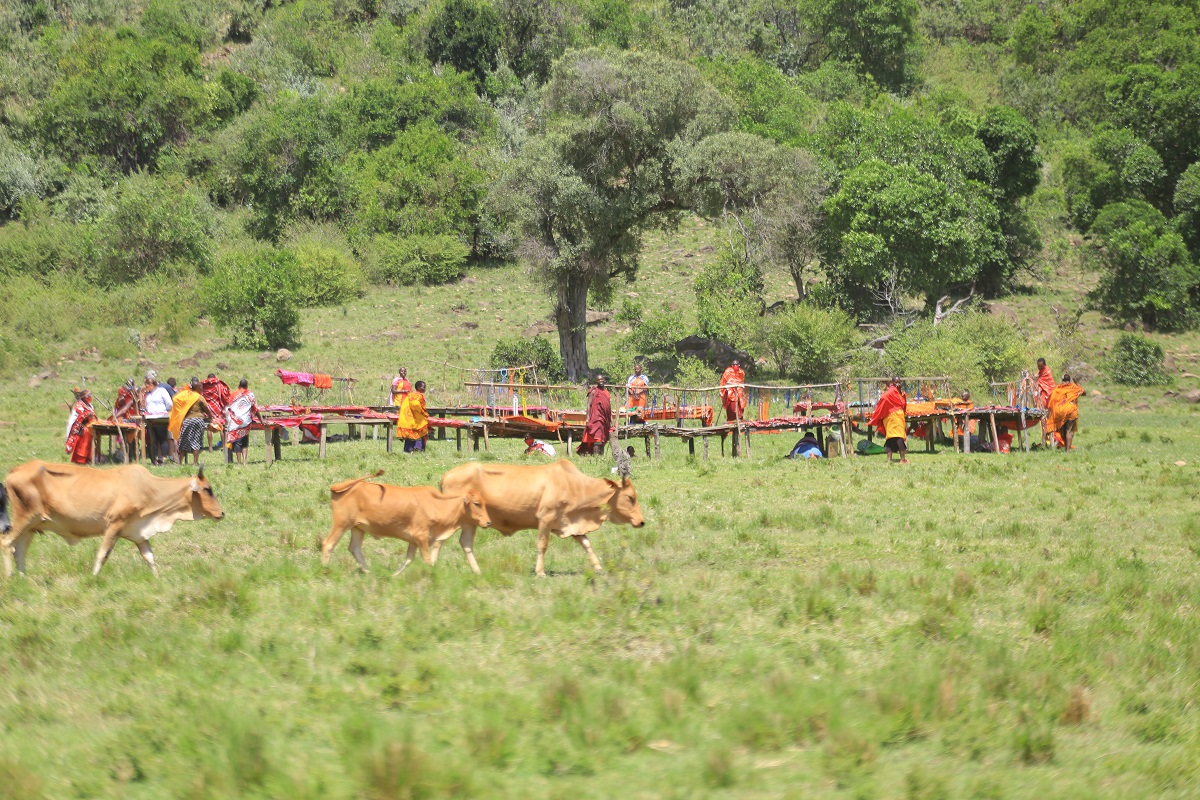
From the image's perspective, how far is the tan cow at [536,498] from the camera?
11.2 m

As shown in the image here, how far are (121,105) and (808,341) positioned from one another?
38.8 m

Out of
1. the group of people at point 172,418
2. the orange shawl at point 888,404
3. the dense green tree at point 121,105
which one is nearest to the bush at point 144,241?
the dense green tree at point 121,105

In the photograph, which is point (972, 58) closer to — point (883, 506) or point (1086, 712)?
point (883, 506)

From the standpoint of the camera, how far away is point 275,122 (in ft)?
178

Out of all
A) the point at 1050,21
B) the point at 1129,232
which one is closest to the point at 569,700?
the point at 1129,232

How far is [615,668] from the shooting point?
26.8ft

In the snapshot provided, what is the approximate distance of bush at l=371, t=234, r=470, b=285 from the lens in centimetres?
4828

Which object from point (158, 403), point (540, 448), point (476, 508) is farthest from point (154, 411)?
point (476, 508)

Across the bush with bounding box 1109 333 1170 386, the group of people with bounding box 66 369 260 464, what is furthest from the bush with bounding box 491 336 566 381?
the bush with bounding box 1109 333 1170 386

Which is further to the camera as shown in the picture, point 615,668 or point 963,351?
point 963,351

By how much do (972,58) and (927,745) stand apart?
3160 inches

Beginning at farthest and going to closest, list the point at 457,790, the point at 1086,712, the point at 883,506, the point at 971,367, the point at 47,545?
1. the point at 971,367
2. the point at 883,506
3. the point at 47,545
4. the point at 1086,712
5. the point at 457,790

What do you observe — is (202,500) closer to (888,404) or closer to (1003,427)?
(888,404)

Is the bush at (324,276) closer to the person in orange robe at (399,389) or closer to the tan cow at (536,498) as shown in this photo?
the person in orange robe at (399,389)
